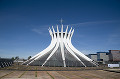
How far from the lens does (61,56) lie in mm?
28797

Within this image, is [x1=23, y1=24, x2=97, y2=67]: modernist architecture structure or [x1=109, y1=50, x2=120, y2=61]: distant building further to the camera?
[x1=109, y1=50, x2=120, y2=61]: distant building

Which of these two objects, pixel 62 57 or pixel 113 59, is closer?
pixel 62 57

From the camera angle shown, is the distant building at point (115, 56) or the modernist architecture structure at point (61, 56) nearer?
the modernist architecture structure at point (61, 56)

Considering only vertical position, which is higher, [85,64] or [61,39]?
[61,39]

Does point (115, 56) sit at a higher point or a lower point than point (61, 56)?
lower

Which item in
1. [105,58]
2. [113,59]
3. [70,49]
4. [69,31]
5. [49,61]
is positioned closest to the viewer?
[49,61]

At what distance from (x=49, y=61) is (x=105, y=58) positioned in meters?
90.1

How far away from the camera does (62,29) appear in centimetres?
3353

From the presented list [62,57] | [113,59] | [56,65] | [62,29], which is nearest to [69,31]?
[62,29]

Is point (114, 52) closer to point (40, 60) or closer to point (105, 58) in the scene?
point (105, 58)

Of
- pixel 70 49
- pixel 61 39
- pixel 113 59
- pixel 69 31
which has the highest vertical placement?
pixel 69 31

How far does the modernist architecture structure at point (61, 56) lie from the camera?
27.1 meters

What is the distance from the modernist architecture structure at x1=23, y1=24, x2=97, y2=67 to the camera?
88.9 feet

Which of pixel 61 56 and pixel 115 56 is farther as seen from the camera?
pixel 115 56
